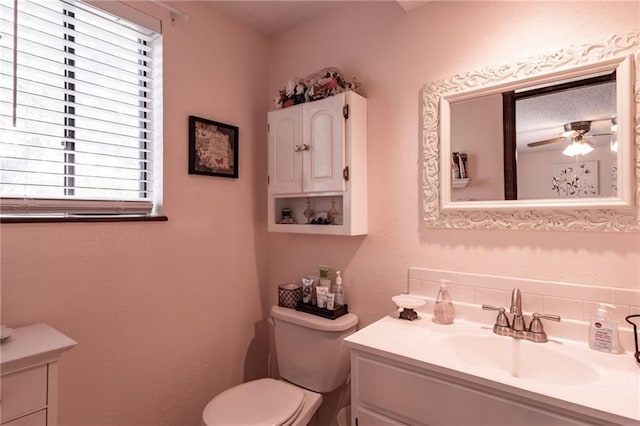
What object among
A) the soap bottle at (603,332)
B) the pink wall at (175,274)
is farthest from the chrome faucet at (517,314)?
the pink wall at (175,274)

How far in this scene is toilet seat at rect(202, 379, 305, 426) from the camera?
4.11 feet

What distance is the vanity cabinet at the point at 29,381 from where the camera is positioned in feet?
2.76

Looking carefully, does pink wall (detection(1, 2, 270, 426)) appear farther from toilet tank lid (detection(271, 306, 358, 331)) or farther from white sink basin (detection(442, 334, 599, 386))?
white sink basin (detection(442, 334, 599, 386))

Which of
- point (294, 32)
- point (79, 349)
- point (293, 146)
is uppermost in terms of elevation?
point (294, 32)

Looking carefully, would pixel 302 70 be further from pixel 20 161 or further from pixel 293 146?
pixel 20 161

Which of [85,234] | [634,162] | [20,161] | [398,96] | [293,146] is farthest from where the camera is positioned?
[293,146]

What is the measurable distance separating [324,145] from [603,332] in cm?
124

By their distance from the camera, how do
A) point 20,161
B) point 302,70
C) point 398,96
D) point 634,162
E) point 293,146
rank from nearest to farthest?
1. point 634,162
2. point 20,161
3. point 398,96
4. point 293,146
5. point 302,70

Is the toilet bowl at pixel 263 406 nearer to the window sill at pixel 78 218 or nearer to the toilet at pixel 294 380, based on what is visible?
the toilet at pixel 294 380

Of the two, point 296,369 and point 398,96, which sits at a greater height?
point 398,96

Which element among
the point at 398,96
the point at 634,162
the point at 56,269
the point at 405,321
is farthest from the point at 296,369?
the point at 634,162

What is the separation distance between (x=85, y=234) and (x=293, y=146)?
984 mm

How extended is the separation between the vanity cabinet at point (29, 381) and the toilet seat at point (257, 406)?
1.75 ft

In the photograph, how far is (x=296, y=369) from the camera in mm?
1591
